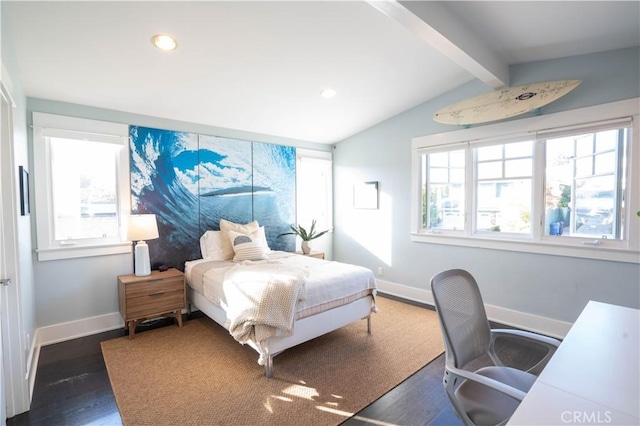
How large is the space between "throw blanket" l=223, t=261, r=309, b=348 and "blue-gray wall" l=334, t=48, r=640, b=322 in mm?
2210

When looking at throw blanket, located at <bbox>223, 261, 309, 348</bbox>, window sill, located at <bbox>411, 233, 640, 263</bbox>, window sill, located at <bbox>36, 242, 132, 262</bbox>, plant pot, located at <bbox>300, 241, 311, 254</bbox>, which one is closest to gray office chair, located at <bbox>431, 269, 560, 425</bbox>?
throw blanket, located at <bbox>223, 261, 309, 348</bbox>

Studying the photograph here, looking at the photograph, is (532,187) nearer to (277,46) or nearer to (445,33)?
(445,33)

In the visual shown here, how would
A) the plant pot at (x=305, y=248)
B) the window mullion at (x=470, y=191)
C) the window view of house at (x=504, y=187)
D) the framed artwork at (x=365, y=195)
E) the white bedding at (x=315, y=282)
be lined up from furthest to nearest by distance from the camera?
1. the framed artwork at (x=365, y=195)
2. the plant pot at (x=305, y=248)
3. the window mullion at (x=470, y=191)
4. the window view of house at (x=504, y=187)
5. the white bedding at (x=315, y=282)

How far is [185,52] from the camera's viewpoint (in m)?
2.47

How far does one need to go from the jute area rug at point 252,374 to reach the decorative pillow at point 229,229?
85 cm

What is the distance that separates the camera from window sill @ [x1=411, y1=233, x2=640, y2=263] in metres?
2.72

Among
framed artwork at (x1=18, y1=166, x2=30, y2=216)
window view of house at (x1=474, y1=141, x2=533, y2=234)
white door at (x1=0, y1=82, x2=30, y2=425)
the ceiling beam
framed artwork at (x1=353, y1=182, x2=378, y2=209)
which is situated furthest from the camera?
framed artwork at (x1=353, y1=182, x2=378, y2=209)

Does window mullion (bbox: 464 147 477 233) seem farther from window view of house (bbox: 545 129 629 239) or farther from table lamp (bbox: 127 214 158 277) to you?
table lamp (bbox: 127 214 158 277)

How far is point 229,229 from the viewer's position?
3.86 metres

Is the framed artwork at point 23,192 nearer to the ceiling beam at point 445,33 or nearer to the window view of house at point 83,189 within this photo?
the window view of house at point 83,189

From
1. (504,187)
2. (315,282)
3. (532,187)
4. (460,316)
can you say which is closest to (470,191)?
(504,187)

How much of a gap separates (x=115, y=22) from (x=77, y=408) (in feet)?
8.49

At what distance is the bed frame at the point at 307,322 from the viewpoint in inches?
93.5

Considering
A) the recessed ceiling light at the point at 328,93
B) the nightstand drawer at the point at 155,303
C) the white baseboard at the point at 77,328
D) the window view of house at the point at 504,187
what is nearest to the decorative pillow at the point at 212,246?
the nightstand drawer at the point at 155,303
